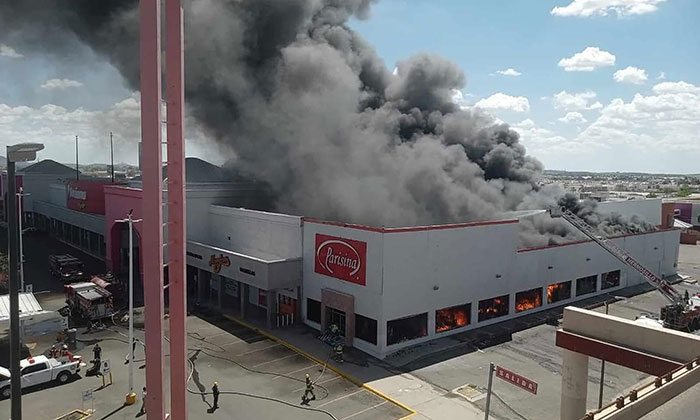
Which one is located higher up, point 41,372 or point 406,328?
point 406,328

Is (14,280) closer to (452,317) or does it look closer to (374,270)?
(374,270)

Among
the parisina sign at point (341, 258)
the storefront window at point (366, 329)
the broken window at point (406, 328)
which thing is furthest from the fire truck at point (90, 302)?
the broken window at point (406, 328)

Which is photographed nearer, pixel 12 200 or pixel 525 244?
pixel 12 200

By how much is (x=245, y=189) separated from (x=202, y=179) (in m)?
14.1

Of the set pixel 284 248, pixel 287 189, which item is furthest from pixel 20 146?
pixel 287 189

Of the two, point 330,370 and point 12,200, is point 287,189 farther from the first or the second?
point 12,200

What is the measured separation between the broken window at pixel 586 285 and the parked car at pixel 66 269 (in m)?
30.2

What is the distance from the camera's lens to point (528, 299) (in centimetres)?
2595

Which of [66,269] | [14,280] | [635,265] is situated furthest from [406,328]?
[66,269]

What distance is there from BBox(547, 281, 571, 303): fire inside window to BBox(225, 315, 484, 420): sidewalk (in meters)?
12.5

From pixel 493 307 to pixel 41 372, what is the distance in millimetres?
18558

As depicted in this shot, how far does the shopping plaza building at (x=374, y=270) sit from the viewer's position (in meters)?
20.5

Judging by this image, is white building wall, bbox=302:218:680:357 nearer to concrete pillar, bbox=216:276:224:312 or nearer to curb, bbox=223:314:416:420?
curb, bbox=223:314:416:420

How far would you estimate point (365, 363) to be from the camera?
1898 cm
